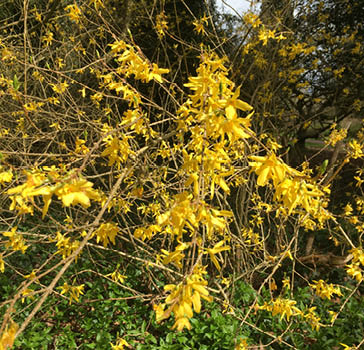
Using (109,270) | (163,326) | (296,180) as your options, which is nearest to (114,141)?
(296,180)

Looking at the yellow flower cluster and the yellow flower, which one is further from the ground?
the yellow flower

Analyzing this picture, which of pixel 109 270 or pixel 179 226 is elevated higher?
pixel 179 226

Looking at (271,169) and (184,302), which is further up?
(271,169)

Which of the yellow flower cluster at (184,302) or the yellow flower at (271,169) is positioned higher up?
the yellow flower at (271,169)

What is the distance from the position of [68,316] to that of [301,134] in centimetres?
601

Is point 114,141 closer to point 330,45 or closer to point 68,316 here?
point 68,316

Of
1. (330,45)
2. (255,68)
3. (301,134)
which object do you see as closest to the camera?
(255,68)

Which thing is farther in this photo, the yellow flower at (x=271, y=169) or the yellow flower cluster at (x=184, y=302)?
the yellow flower at (x=271, y=169)

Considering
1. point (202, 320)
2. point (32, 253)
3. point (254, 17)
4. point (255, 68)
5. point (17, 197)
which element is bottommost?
point (32, 253)

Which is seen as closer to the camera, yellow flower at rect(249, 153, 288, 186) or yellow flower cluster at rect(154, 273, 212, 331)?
yellow flower cluster at rect(154, 273, 212, 331)

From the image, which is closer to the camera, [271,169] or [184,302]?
[184,302]

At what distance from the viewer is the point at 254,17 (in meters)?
3.42

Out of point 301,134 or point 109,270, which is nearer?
point 109,270

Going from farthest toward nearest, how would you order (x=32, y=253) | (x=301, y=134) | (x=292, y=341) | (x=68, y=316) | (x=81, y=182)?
(x=301, y=134), (x=32, y=253), (x=68, y=316), (x=292, y=341), (x=81, y=182)
